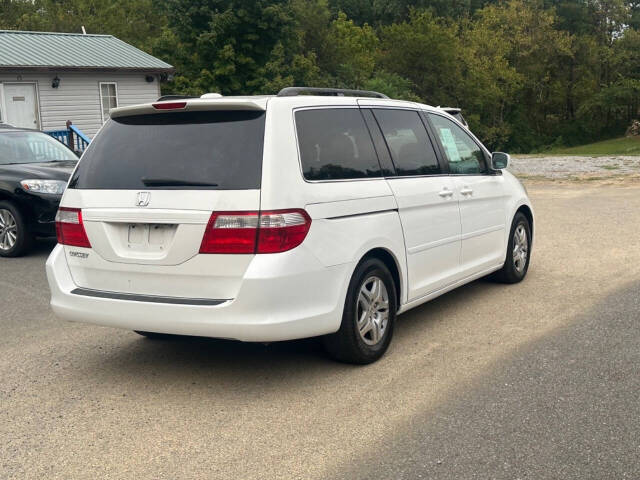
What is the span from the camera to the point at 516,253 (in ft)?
26.0

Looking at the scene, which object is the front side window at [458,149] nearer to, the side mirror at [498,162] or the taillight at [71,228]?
the side mirror at [498,162]

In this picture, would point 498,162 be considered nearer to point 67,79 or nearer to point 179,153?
point 179,153

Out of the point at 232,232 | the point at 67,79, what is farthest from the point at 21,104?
the point at 232,232

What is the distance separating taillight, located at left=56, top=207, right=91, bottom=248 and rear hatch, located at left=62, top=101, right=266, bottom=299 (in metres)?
0.04

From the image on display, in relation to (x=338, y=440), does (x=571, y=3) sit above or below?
above

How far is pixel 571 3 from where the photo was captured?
70688mm

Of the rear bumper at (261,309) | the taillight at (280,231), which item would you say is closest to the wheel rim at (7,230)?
the rear bumper at (261,309)

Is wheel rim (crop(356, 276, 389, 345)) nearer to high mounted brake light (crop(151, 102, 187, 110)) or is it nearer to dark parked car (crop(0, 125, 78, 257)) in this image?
high mounted brake light (crop(151, 102, 187, 110))

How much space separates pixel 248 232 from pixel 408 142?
6.77ft

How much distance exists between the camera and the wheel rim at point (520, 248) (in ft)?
25.8

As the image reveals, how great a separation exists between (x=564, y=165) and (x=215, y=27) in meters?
17.9

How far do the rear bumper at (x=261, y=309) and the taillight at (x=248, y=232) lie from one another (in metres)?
Answer: 0.08

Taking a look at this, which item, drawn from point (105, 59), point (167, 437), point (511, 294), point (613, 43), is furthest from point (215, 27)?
point (613, 43)

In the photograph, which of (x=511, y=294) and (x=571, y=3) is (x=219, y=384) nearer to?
(x=511, y=294)
